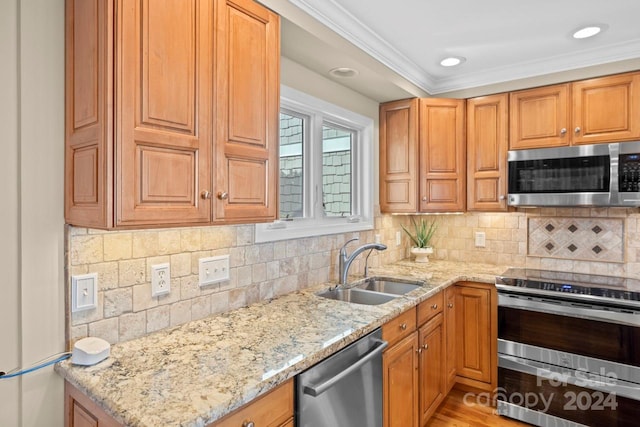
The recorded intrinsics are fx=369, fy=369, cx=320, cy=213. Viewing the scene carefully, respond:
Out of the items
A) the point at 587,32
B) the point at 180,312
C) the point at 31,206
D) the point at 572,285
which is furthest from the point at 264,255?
the point at 587,32

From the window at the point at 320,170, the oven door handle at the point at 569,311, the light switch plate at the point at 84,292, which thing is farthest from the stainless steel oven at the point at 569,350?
the light switch plate at the point at 84,292

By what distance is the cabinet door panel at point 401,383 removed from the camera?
5.95 feet

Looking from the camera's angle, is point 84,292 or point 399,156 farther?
point 399,156

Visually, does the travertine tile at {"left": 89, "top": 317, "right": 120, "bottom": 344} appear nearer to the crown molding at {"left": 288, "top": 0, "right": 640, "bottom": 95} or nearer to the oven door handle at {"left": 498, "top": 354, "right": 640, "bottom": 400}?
the crown molding at {"left": 288, "top": 0, "right": 640, "bottom": 95}

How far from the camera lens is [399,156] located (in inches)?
118

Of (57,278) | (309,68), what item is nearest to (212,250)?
(57,278)

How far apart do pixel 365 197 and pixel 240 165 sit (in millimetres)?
1612

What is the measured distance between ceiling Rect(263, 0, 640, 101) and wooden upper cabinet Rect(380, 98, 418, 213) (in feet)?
0.60

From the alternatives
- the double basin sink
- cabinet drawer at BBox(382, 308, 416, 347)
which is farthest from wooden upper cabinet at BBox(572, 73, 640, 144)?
cabinet drawer at BBox(382, 308, 416, 347)

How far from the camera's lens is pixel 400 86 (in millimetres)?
2650

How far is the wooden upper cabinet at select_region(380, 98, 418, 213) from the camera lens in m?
2.93

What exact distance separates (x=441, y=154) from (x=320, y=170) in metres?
1.11

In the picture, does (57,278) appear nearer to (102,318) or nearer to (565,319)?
(102,318)

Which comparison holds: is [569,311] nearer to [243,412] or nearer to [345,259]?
[345,259]
